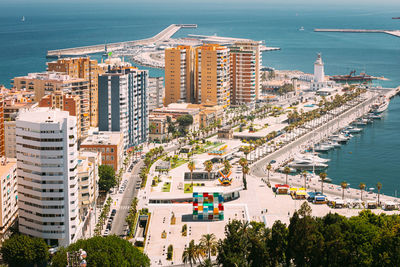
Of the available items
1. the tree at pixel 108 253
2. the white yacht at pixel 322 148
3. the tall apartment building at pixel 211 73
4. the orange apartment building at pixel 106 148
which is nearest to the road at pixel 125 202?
the orange apartment building at pixel 106 148

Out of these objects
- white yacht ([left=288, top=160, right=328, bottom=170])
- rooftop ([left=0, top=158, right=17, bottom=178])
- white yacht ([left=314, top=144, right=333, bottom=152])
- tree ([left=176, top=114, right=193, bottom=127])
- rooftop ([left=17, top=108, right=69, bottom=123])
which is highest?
rooftop ([left=17, top=108, right=69, bottom=123])

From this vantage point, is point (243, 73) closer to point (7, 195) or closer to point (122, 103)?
point (122, 103)

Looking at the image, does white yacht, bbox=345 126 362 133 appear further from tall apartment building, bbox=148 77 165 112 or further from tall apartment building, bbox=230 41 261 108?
tall apartment building, bbox=148 77 165 112

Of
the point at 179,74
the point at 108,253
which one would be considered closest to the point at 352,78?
the point at 179,74

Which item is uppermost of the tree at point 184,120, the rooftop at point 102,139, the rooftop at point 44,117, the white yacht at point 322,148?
the rooftop at point 44,117

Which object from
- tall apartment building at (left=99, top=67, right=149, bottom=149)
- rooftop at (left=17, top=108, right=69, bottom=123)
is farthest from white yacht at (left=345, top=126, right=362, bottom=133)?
rooftop at (left=17, top=108, right=69, bottom=123)

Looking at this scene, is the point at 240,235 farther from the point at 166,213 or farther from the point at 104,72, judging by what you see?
the point at 104,72

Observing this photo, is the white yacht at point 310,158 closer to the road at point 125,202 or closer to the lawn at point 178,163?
the lawn at point 178,163
